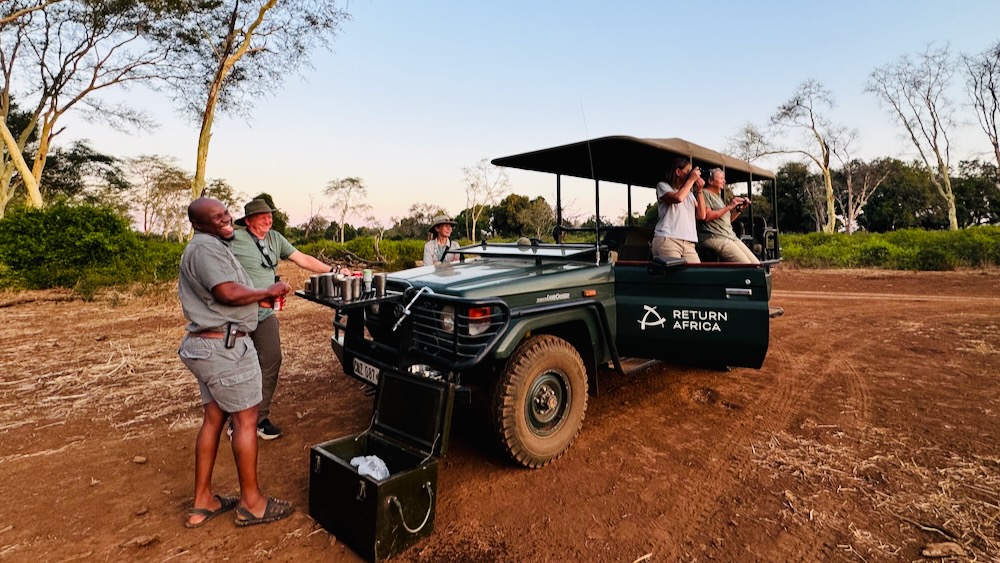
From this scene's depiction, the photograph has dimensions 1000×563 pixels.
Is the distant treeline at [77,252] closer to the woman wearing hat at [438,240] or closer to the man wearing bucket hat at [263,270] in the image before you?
the woman wearing hat at [438,240]

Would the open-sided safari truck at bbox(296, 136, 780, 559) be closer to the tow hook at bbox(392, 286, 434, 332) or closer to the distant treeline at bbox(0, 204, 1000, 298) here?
the tow hook at bbox(392, 286, 434, 332)

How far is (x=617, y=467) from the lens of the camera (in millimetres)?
3361

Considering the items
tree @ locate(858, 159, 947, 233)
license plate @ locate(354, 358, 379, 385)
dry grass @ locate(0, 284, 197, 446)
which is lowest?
dry grass @ locate(0, 284, 197, 446)

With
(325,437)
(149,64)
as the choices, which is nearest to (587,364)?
(325,437)

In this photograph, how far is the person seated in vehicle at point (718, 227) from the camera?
15.9 feet

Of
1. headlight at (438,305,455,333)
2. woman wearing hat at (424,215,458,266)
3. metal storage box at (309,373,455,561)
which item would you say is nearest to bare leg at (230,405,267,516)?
metal storage box at (309,373,455,561)

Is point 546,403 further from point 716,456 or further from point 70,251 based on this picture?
point 70,251

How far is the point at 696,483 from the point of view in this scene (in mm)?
3150

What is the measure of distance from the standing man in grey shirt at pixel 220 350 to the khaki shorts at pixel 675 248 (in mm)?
3124

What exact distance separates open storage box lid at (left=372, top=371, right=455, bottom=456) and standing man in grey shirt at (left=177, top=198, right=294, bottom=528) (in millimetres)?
687

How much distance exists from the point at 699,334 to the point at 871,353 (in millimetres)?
4061

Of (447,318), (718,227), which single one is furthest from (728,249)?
(447,318)

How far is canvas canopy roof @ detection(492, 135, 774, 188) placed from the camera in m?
4.23

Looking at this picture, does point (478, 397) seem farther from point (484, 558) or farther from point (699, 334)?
point (699, 334)
